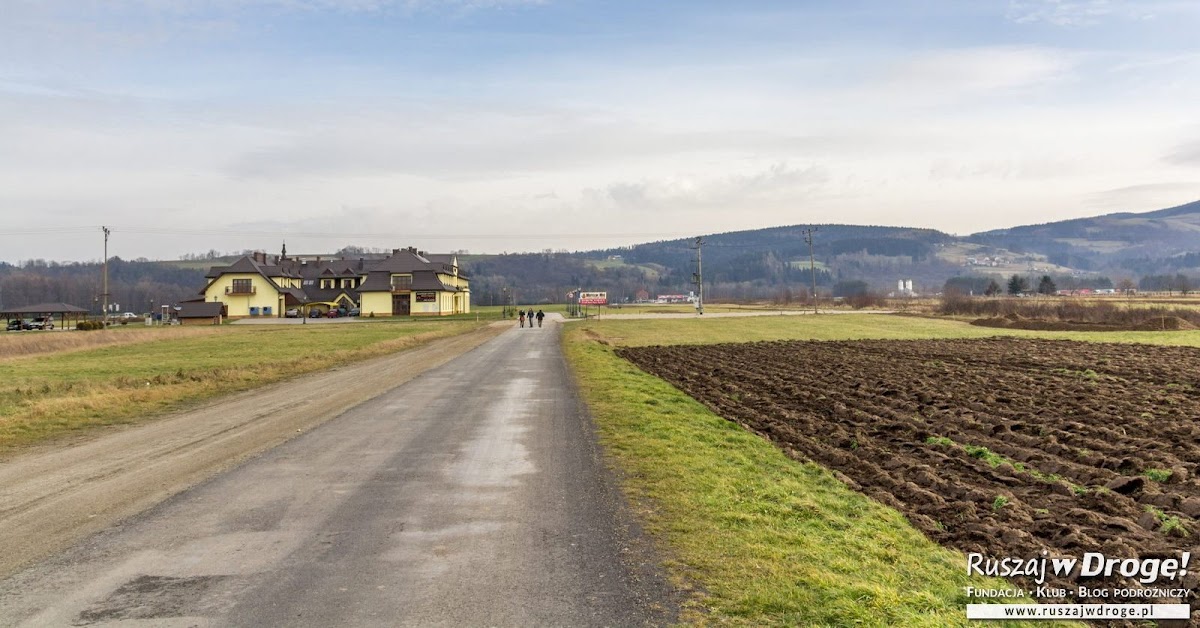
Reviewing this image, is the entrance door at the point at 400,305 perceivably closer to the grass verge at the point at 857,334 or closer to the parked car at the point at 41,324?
the parked car at the point at 41,324

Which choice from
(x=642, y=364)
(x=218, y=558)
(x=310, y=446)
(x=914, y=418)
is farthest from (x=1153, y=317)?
(x=218, y=558)

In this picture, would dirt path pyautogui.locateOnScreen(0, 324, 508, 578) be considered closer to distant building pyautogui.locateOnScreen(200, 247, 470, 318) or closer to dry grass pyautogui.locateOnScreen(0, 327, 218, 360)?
dry grass pyautogui.locateOnScreen(0, 327, 218, 360)

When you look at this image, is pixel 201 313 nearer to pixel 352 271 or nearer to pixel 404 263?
pixel 404 263

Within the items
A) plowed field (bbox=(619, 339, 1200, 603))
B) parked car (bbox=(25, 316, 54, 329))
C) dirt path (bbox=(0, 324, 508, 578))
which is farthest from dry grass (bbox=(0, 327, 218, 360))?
plowed field (bbox=(619, 339, 1200, 603))

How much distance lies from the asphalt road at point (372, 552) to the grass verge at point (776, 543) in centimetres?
53

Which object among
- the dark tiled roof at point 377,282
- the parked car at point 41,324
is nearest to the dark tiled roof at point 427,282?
the dark tiled roof at point 377,282

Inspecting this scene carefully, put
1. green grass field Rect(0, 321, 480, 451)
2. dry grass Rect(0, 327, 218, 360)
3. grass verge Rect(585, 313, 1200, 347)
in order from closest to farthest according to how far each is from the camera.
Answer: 1. green grass field Rect(0, 321, 480, 451)
2. dry grass Rect(0, 327, 218, 360)
3. grass verge Rect(585, 313, 1200, 347)

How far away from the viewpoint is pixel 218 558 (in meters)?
8.06

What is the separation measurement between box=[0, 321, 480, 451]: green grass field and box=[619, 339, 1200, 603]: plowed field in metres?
15.4

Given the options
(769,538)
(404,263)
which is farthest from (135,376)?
(404,263)

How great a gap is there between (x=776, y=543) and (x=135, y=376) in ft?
99.5

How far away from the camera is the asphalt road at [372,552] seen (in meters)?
6.59

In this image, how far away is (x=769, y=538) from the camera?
875 centimetres

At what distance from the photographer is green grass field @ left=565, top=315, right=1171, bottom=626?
21.9 ft
